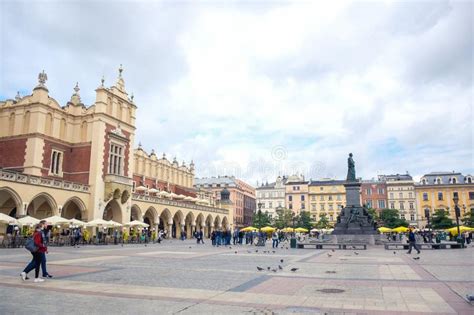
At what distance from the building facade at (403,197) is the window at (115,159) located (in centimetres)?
7090

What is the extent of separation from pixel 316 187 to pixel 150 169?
5417 cm

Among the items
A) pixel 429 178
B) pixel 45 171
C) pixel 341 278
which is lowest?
pixel 341 278

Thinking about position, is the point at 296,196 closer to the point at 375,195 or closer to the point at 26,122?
the point at 375,195

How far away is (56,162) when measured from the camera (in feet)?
131

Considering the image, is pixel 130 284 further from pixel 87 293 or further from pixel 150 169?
pixel 150 169

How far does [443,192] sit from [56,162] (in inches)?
3172

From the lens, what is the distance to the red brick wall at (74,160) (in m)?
39.4

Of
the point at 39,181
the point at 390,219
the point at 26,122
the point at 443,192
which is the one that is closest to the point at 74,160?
the point at 26,122

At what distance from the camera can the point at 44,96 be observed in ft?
127

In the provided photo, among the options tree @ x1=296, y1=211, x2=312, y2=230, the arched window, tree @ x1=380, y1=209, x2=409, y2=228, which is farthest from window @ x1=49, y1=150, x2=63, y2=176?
tree @ x1=380, y1=209, x2=409, y2=228

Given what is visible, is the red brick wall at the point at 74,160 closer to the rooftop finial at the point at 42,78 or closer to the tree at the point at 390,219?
the rooftop finial at the point at 42,78

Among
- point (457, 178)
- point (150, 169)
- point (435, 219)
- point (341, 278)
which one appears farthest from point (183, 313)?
point (457, 178)

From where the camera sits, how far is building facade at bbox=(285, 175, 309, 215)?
101688 mm

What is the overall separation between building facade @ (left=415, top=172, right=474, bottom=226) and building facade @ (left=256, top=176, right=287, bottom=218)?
37.3 meters
